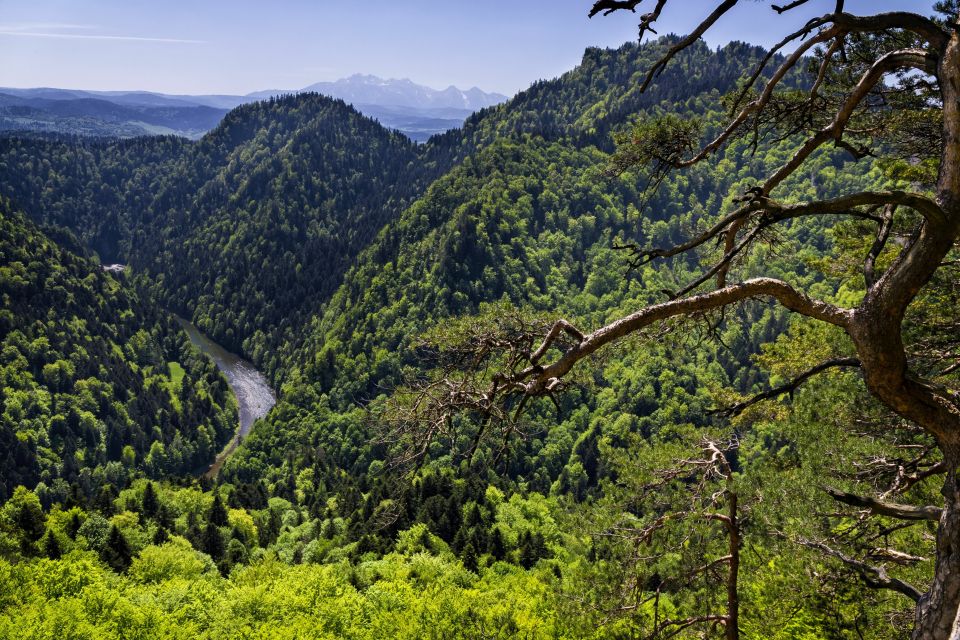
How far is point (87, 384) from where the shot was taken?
116812 mm

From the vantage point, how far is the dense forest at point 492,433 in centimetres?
866

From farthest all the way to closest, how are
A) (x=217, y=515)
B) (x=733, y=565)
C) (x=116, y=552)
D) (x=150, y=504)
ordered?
(x=217, y=515) < (x=150, y=504) < (x=116, y=552) < (x=733, y=565)

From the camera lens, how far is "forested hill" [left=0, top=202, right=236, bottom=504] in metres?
103

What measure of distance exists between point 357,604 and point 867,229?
1172 inches

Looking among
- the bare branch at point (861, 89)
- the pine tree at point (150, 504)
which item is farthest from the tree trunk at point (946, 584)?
the pine tree at point (150, 504)

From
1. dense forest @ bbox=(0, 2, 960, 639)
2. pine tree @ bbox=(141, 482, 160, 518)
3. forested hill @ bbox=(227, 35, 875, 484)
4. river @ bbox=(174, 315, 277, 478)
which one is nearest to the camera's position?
dense forest @ bbox=(0, 2, 960, 639)

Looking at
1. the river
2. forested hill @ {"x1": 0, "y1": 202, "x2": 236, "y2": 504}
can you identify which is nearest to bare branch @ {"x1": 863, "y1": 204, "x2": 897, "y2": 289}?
forested hill @ {"x1": 0, "y1": 202, "x2": 236, "y2": 504}

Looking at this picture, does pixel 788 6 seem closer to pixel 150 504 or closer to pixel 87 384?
pixel 150 504

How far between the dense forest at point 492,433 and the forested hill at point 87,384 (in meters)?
0.66

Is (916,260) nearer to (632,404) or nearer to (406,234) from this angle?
(632,404)

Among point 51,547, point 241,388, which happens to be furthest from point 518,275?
point 51,547

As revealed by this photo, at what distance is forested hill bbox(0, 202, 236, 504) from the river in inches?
110

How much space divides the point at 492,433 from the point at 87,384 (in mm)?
134311

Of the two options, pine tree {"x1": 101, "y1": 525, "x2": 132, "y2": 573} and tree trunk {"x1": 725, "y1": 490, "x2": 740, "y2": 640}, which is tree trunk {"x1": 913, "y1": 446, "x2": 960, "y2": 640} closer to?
tree trunk {"x1": 725, "y1": 490, "x2": 740, "y2": 640}
